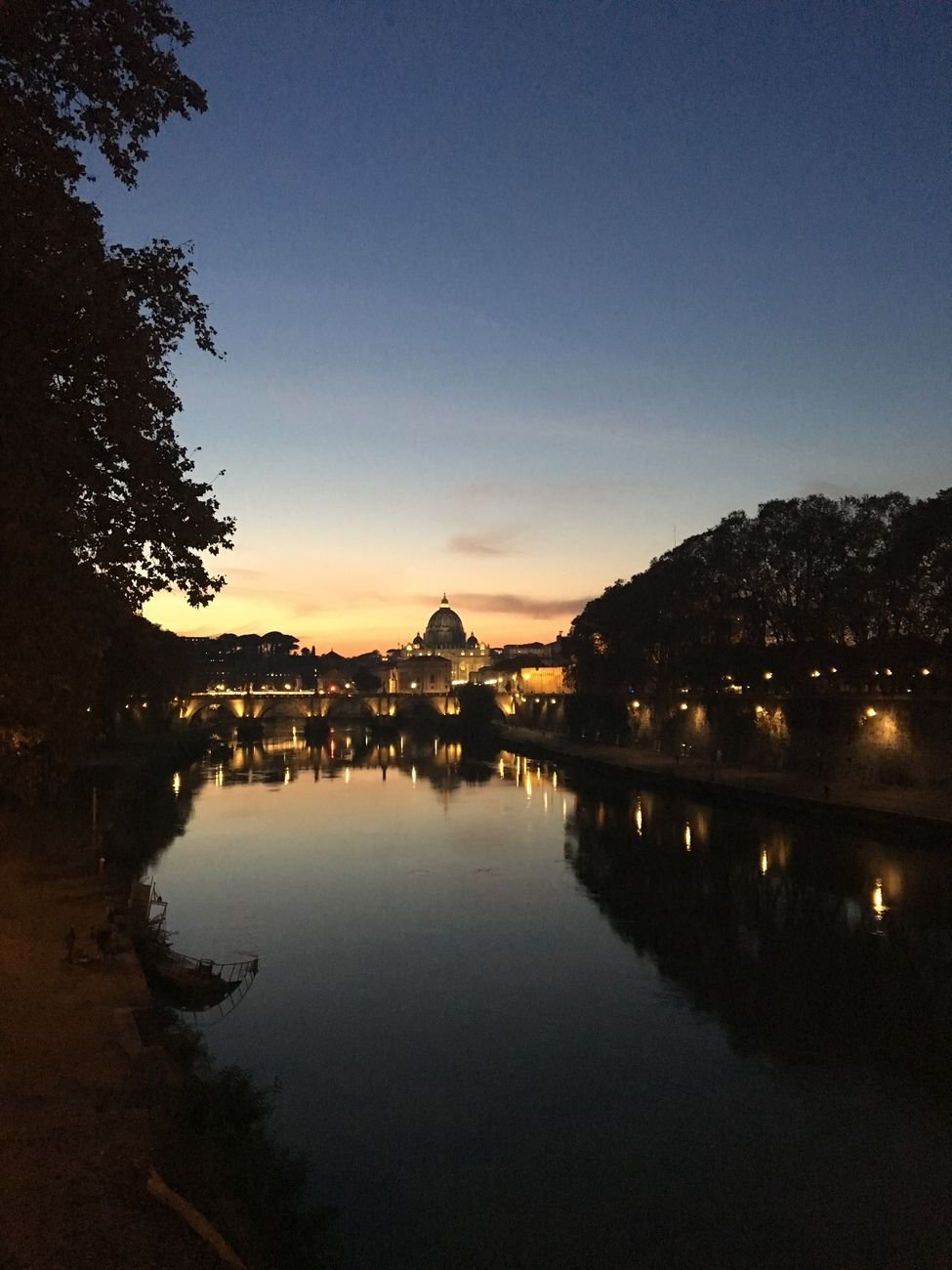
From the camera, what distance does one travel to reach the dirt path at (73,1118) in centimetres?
661

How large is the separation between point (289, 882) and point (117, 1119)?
704 inches

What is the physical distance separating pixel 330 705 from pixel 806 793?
97175 mm

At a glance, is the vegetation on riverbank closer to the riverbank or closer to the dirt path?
the dirt path

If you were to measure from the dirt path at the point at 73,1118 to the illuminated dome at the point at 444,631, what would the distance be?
169070 mm

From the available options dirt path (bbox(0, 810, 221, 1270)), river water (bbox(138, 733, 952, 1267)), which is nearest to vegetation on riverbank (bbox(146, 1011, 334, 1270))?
dirt path (bbox(0, 810, 221, 1270))

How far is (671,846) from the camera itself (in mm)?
30500

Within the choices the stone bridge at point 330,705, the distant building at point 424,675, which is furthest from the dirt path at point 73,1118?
the distant building at point 424,675

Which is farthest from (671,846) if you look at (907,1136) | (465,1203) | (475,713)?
(475,713)

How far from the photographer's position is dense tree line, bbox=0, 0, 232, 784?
8.06 metres

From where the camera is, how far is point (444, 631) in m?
186

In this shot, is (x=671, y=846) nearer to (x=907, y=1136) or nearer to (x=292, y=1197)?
(x=907, y=1136)

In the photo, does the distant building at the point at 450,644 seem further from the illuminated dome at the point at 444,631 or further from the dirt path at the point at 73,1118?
the dirt path at the point at 73,1118

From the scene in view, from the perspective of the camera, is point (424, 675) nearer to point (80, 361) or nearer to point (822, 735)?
point (822, 735)

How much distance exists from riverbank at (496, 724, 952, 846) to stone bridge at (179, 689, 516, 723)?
53.0 metres
